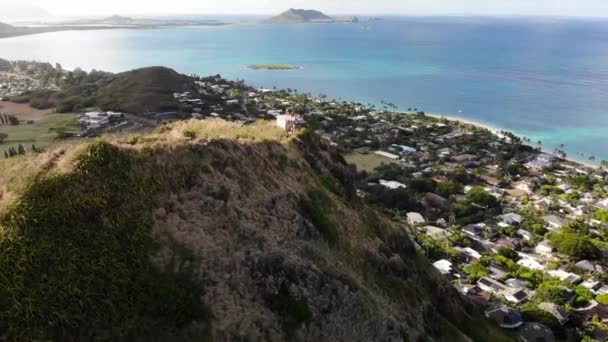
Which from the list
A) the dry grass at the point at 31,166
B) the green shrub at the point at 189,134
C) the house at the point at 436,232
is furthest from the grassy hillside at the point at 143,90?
the dry grass at the point at 31,166

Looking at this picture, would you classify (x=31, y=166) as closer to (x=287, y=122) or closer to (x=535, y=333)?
(x=287, y=122)

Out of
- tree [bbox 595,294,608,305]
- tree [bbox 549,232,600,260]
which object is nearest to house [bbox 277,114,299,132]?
tree [bbox 595,294,608,305]

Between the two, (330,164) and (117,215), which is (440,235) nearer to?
(330,164)

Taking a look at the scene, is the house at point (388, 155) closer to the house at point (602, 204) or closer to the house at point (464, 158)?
the house at point (464, 158)

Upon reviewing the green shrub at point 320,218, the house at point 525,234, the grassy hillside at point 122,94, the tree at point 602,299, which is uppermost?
the green shrub at point 320,218

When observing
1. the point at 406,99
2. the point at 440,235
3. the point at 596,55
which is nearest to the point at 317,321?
the point at 440,235

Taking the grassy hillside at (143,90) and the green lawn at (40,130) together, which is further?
the grassy hillside at (143,90)
